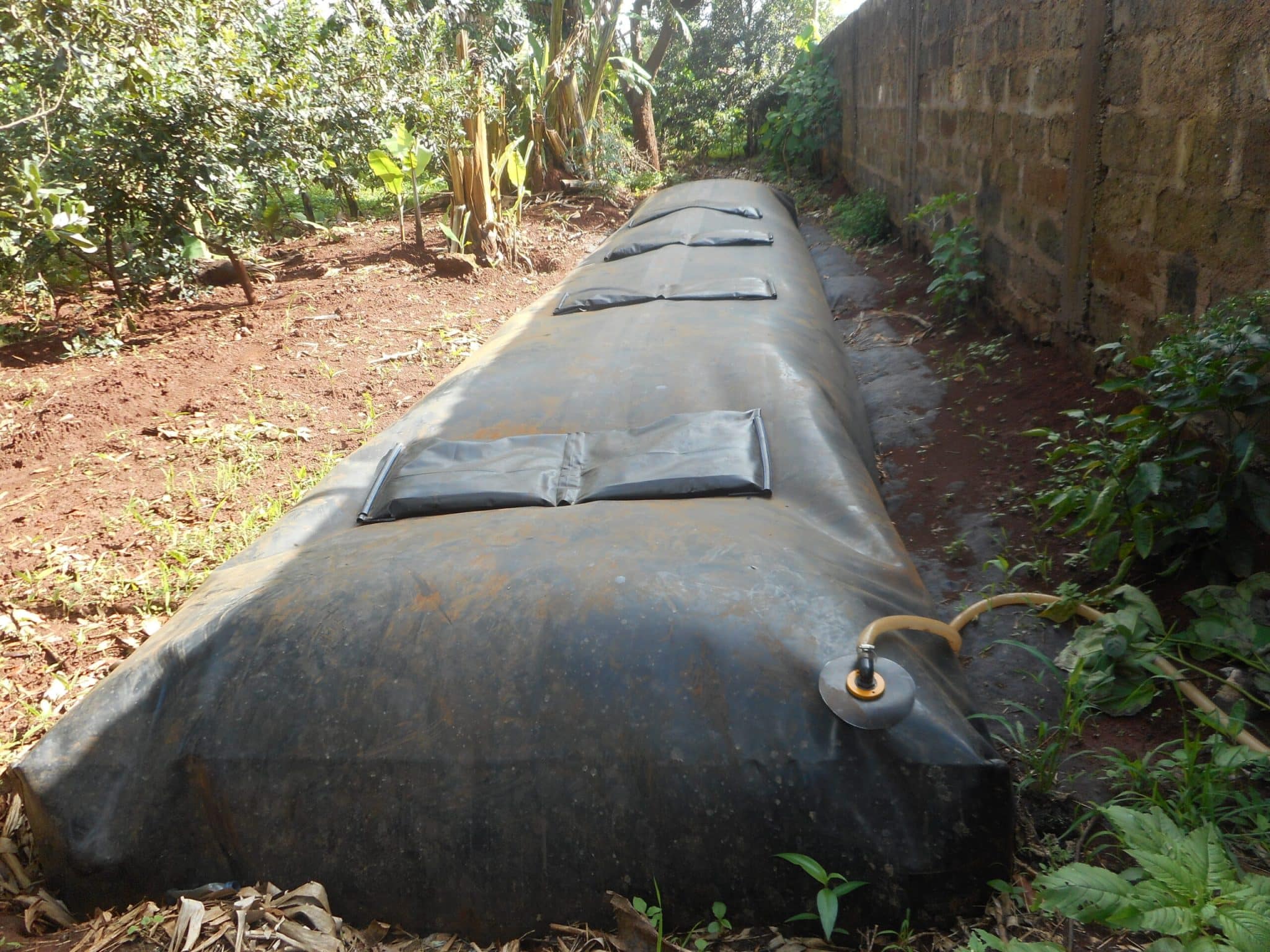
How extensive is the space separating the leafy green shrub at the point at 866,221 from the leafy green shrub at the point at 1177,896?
663 cm

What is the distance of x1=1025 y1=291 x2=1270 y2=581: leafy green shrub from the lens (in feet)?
6.93

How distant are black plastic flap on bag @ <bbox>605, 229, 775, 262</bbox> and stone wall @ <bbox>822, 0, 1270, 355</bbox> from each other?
1.30 m

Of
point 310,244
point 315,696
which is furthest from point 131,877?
point 310,244

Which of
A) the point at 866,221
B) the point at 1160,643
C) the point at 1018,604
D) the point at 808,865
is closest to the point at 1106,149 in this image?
the point at 1018,604

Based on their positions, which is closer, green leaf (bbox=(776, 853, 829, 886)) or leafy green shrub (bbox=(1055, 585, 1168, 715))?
green leaf (bbox=(776, 853, 829, 886))

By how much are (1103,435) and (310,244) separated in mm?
8306

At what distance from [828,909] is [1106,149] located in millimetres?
3170

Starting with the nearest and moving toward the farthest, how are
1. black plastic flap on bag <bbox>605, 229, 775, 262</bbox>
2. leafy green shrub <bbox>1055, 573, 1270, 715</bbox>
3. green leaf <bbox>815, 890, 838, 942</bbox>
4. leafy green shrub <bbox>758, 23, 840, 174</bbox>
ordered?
1. green leaf <bbox>815, 890, 838, 942</bbox>
2. leafy green shrub <bbox>1055, 573, 1270, 715</bbox>
3. black plastic flap on bag <bbox>605, 229, 775, 262</bbox>
4. leafy green shrub <bbox>758, 23, 840, 174</bbox>

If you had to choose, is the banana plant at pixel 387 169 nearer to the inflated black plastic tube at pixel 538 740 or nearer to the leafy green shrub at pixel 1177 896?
the inflated black plastic tube at pixel 538 740

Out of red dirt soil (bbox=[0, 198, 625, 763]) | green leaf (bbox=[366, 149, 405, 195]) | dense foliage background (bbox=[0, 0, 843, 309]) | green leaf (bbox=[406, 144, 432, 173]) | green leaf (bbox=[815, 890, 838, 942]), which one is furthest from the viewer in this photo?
green leaf (bbox=[406, 144, 432, 173])

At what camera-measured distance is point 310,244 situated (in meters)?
8.95

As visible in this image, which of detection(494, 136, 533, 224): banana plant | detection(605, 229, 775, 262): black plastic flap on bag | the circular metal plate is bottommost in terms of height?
the circular metal plate

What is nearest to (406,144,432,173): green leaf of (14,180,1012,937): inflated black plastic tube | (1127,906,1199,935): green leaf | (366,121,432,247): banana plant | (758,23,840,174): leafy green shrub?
(366,121,432,247): banana plant

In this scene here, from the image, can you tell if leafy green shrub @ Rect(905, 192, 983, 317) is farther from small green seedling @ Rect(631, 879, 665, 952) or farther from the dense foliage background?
the dense foliage background
